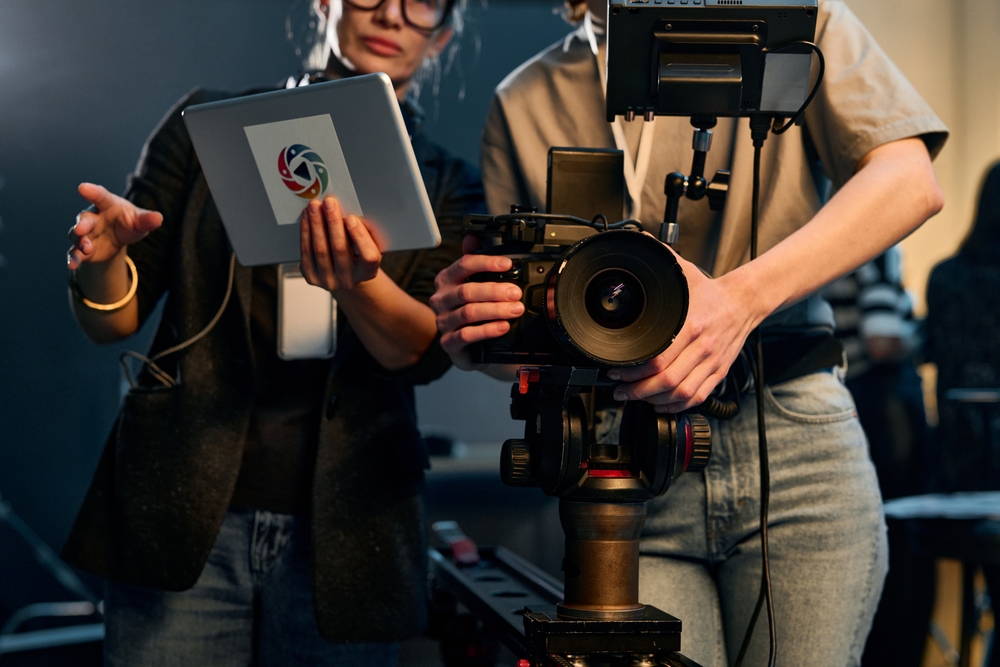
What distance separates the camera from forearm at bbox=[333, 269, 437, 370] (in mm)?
991

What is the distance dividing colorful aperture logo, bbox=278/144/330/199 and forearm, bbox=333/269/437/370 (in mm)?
116

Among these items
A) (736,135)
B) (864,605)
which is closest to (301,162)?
(736,135)

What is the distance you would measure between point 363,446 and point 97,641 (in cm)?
138

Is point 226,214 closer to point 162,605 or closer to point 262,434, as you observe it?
point 262,434

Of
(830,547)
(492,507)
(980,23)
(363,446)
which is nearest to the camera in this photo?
(830,547)

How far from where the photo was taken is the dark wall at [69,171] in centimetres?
248

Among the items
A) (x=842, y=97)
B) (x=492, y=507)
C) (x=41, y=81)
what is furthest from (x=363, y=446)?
(x=41, y=81)

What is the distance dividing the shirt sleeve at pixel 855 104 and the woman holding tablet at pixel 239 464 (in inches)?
19.3

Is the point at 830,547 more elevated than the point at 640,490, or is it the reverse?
the point at 640,490

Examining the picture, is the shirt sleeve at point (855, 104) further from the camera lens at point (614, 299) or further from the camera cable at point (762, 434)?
the camera lens at point (614, 299)

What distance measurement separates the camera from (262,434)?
3.53 feet

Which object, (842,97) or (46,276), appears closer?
(842,97)

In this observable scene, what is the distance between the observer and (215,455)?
3.40ft

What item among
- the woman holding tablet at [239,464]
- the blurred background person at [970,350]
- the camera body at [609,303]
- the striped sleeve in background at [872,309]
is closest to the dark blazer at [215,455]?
the woman holding tablet at [239,464]
